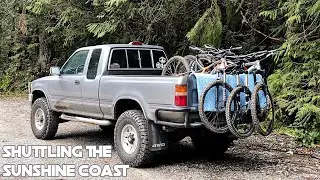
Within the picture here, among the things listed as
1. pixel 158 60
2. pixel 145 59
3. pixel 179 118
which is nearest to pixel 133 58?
pixel 145 59

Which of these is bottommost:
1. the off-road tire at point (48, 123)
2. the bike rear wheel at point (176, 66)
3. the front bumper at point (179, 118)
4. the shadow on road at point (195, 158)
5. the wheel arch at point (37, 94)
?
the shadow on road at point (195, 158)

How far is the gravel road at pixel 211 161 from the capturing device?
233 inches

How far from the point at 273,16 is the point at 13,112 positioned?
8.48 m

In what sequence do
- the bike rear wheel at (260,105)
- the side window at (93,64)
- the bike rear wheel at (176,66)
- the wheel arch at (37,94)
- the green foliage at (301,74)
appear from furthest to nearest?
the wheel arch at (37,94), the green foliage at (301,74), the side window at (93,64), the bike rear wheel at (176,66), the bike rear wheel at (260,105)

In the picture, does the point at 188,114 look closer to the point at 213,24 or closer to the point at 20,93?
the point at 213,24

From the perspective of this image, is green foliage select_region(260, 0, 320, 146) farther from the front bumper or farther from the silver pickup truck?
the front bumper

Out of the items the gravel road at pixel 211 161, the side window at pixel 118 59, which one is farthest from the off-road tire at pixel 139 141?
the side window at pixel 118 59

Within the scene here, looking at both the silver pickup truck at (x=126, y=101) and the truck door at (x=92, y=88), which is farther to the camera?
the truck door at (x=92, y=88)

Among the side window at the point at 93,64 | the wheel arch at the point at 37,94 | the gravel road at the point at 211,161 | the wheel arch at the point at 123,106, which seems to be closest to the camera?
the gravel road at the point at 211,161

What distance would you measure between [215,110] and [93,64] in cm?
272

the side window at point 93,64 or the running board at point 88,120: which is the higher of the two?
the side window at point 93,64

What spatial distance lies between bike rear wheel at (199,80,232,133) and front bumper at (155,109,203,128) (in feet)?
0.57

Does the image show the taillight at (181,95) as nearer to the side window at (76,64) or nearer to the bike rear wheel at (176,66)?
the bike rear wheel at (176,66)

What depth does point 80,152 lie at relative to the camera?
23.9 ft
